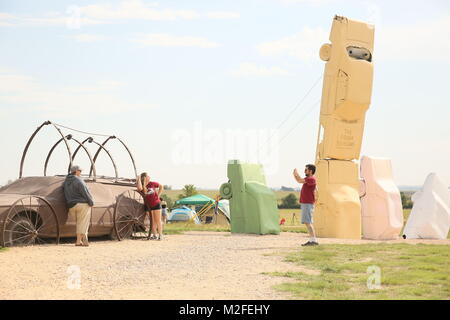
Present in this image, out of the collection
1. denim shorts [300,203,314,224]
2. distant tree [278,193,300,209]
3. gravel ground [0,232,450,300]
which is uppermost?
denim shorts [300,203,314,224]

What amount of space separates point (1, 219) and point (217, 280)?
17.9 feet

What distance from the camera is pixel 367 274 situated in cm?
805

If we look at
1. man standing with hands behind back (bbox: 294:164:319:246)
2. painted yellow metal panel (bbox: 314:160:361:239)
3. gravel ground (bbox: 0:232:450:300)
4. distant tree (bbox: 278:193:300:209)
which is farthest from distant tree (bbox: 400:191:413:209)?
gravel ground (bbox: 0:232:450:300)

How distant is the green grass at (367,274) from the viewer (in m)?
6.75

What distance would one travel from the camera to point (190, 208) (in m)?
33.3

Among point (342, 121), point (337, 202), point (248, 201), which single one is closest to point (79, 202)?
point (248, 201)

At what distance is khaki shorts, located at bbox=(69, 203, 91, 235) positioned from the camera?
12.1 meters

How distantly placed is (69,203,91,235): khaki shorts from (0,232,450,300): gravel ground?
15.9 inches

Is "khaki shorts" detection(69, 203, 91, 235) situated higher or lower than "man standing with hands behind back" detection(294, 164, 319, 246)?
lower

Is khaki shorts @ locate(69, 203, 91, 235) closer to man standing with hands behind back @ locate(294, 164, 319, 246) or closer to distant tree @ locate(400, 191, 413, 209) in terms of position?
man standing with hands behind back @ locate(294, 164, 319, 246)

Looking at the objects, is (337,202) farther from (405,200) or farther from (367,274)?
(405,200)

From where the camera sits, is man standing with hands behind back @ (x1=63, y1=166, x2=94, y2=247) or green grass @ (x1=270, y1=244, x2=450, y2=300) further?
man standing with hands behind back @ (x1=63, y1=166, x2=94, y2=247)

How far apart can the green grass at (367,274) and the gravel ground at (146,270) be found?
1.15 feet
